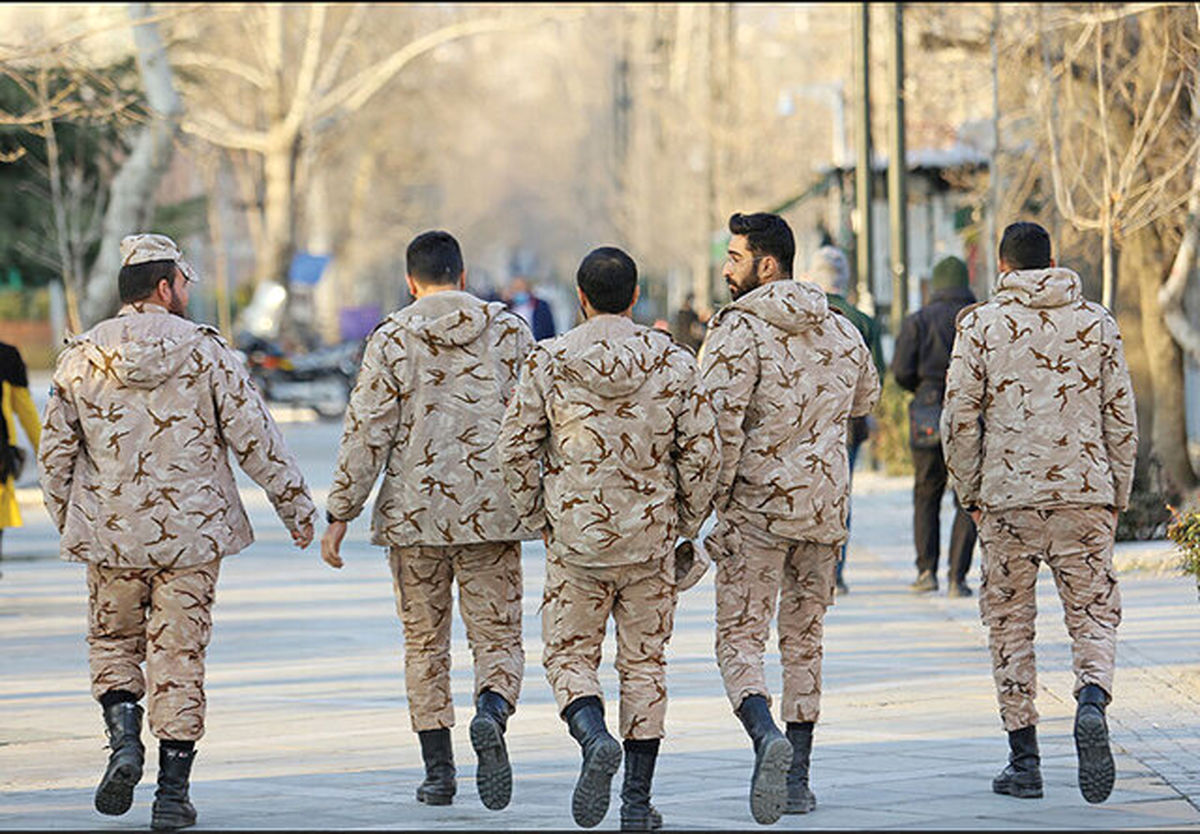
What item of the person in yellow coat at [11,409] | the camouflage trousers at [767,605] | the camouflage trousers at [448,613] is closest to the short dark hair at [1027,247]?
the camouflage trousers at [767,605]

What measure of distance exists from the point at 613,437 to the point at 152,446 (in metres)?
1.48

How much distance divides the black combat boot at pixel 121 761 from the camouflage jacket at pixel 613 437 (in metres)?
1.42

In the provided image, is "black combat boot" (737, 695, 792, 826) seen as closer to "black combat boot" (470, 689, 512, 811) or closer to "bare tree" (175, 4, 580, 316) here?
"black combat boot" (470, 689, 512, 811)

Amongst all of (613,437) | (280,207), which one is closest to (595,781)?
(613,437)

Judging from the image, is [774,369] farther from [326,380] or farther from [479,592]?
[326,380]

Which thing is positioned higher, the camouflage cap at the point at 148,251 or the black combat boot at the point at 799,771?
the camouflage cap at the point at 148,251

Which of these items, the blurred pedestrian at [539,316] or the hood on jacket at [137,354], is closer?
the hood on jacket at [137,354]

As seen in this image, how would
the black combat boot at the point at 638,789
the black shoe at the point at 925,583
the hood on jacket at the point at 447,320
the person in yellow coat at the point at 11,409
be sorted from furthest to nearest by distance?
the person in yellow coat at the point at 11,409
the black shoe at the point at 925,583
the hood on jacket at the point at 447,320
the black combat boot at the point at 638,789

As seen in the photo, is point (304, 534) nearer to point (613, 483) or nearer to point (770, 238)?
point (613, 483)

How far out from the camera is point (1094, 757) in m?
7.95

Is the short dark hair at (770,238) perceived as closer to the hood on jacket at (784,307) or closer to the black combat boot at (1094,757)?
the hood on jacket at (784,307)

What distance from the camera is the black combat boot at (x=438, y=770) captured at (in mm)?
8305

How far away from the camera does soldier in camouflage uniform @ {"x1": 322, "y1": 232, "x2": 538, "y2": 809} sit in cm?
827

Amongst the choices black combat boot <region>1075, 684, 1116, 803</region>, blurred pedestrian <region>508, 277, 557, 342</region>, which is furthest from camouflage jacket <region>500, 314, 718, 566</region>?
blurred pedestrian <region>508, 277, 557, 342</region>
